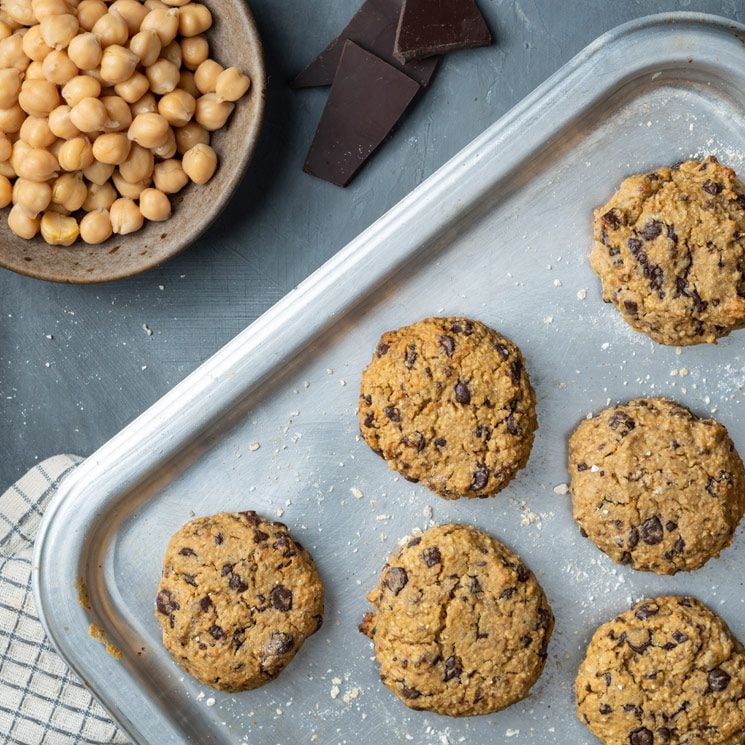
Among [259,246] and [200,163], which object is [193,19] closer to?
[200,163]

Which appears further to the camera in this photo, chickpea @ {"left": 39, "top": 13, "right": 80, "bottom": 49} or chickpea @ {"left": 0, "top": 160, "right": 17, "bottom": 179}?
chickpea @ {"left": 0, "top": 160, "right": 17, "bottom": 179}

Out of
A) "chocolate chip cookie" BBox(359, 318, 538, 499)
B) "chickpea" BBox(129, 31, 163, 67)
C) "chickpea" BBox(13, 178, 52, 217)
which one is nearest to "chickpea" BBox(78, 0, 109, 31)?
"chickpea" BBox(129, 31, 163, 67)

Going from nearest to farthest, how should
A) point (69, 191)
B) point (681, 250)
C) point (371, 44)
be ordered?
point (681, 250), point (69, 191), point (371, 44)

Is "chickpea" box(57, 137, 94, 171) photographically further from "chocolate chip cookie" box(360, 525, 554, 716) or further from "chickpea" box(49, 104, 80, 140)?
"chocolate chip cookie" box(360, 525, 554, 716)

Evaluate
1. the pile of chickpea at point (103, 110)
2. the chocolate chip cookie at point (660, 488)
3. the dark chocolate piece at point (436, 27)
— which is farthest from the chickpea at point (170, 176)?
the chocolate chip cookie at point (660, 488)

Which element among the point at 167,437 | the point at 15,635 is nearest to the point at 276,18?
the point at 167,437

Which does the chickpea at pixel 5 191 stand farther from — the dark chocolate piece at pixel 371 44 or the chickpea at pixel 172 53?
the dark chocolate piece at pixel 371 44

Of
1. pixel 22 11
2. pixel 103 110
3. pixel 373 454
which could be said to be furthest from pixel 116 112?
pixel 373 454
